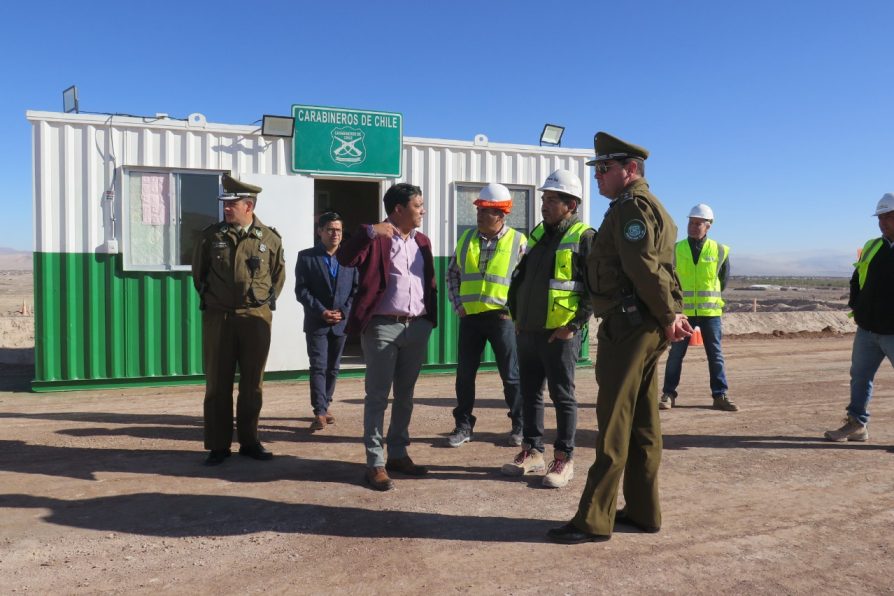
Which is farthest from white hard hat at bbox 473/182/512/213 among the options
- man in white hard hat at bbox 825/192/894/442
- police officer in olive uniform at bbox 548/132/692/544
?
man in white hard hat at bbox 825/192/894/442

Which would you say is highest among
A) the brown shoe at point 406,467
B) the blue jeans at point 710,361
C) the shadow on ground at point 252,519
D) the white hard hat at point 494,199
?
the white hard hat at point 494,199

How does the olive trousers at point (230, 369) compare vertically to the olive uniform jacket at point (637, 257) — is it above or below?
below

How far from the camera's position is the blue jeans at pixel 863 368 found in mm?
6074

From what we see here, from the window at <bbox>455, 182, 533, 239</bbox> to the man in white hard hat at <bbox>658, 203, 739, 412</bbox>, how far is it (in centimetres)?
282

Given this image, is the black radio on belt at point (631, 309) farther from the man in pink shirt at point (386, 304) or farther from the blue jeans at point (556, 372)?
the man in pink shirt at point (386, 304)

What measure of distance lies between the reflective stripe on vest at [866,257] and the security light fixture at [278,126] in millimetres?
6467

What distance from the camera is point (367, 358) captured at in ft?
15.8

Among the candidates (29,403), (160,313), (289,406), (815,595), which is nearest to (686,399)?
(289,406)

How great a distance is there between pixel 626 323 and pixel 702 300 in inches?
175

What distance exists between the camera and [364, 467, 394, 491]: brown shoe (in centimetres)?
473

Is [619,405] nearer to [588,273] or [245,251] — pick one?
[588,273]

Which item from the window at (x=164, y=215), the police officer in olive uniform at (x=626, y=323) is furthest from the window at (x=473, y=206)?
the police officer in olive uniform at (x=626, y=323)

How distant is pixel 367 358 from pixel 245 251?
54.1 inches

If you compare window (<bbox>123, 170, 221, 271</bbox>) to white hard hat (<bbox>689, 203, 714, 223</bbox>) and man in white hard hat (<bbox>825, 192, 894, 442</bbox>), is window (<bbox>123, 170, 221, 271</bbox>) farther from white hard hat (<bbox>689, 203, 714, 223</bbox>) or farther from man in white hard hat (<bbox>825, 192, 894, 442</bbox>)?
man in white hard hat (<bbox>825, 192, 894, 442</bbox>)
